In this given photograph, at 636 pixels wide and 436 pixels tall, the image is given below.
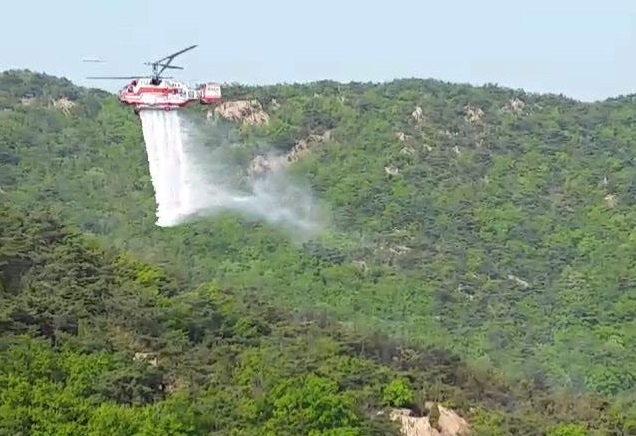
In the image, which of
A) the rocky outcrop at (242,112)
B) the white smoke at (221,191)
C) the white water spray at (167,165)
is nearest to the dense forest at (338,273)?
the rocky outcrop at (242,112)

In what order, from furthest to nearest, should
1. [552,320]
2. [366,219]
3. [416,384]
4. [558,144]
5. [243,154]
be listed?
[558,144] → [243,154] → [366,219] → [552,320] → [416,384]

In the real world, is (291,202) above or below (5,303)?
below

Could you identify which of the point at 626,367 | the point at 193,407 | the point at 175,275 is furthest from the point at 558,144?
the point at 193,407

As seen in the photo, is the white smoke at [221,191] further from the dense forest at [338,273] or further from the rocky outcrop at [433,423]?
the rocky outcrop at [433,423]

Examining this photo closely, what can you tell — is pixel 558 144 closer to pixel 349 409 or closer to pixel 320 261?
pixel 320 261

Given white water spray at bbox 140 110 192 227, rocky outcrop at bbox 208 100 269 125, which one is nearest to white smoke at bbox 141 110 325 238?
white water spray at bbox 140 110 192 227

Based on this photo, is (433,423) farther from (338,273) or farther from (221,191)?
(221,191)
